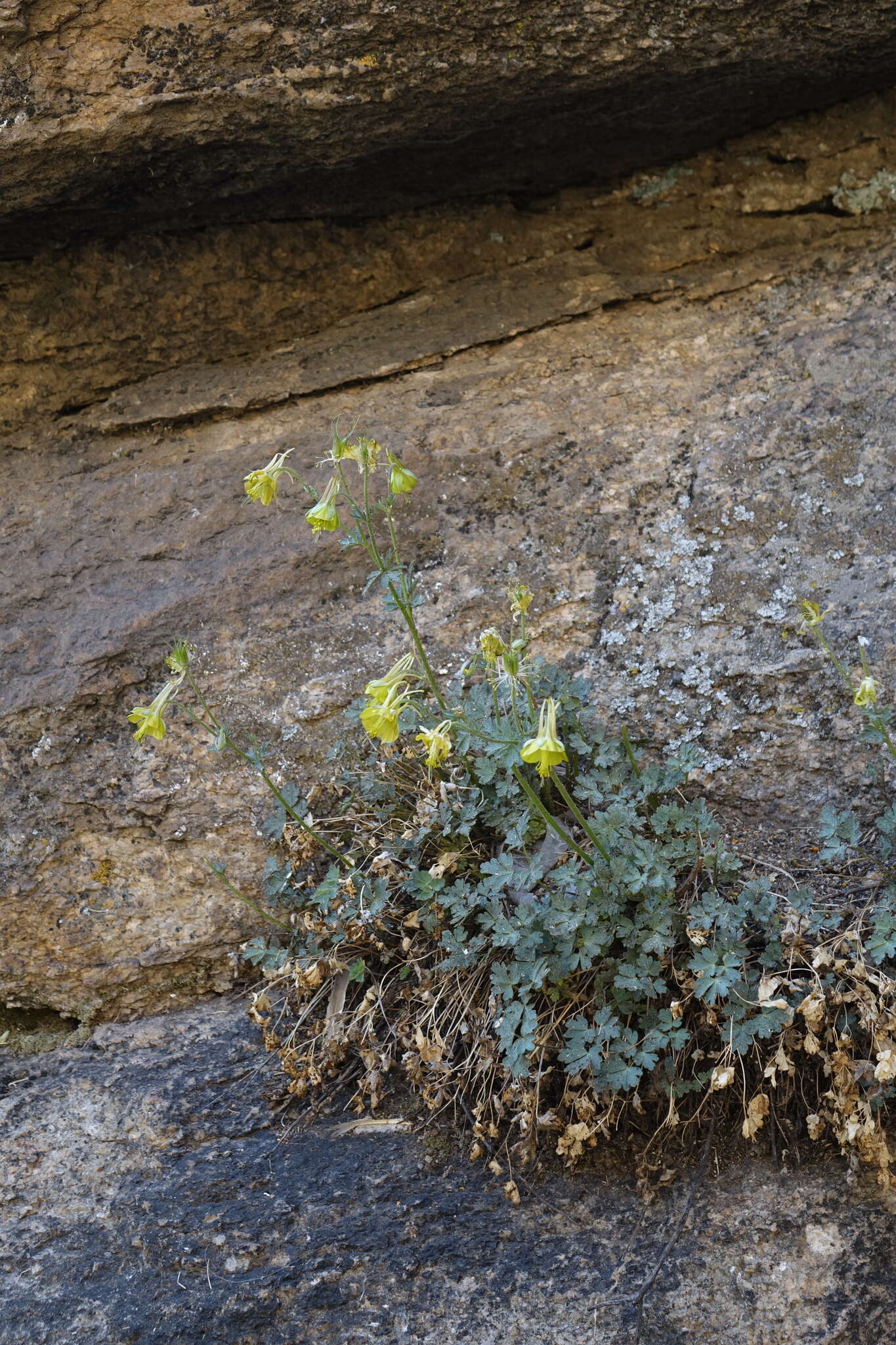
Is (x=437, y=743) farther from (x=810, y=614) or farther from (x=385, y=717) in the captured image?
(x=810, y=614)

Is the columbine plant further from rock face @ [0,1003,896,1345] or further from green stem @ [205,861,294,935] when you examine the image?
rock face @ [0,1003,896,1345]

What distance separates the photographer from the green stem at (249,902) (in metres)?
2.88

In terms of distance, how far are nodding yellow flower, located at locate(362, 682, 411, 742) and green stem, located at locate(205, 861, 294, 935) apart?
2.79ft

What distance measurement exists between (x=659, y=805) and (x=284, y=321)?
2.52 m

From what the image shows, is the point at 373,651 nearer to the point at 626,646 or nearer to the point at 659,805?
the point at 626,646

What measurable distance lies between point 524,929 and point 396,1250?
0.74 metres

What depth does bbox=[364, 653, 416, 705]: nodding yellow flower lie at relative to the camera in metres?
2.24

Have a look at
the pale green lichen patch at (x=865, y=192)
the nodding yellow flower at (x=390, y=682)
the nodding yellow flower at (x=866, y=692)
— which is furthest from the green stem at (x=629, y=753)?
the pale green lichen patch at (x=865, y=192)

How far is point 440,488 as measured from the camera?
3.70m

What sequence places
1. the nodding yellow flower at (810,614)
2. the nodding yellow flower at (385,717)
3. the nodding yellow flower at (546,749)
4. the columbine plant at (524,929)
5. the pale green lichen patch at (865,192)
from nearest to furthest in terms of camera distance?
the nodding yellow flower at (546,749) → the nodding yellow flower at (385,717) → the columbine plant at (524,929) → the nodding yellow flower at (810,614) → the pale green lichen patch at (865,192)

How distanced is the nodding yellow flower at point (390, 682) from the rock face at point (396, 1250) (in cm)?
112

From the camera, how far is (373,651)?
3.44 meters

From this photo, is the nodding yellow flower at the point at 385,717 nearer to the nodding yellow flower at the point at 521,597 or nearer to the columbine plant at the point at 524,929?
the columbine plant at the point at 524,929

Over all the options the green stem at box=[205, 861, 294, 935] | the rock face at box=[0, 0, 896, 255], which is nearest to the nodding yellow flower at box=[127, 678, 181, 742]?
the green stem at box=[205, 861, 294, 935]
